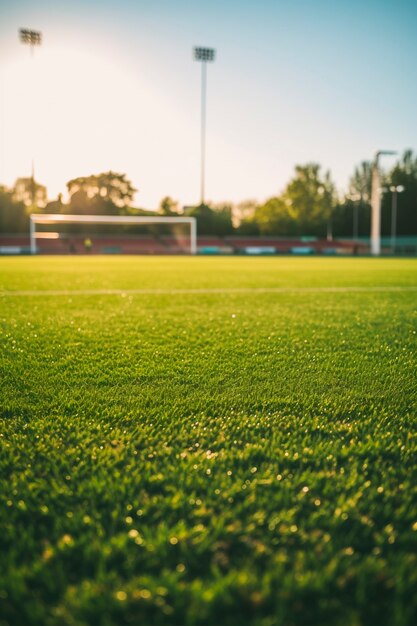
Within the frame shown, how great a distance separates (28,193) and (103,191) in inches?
387

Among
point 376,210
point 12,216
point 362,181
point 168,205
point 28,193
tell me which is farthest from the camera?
point 362,181

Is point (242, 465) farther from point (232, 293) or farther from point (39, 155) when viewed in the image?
point (39, 155)

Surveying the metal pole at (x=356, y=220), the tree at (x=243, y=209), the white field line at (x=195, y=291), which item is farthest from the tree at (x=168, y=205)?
the white field line at (x=195, y=291)

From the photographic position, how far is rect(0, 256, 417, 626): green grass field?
37.3 inches

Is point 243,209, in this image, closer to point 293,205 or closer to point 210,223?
point 293,205

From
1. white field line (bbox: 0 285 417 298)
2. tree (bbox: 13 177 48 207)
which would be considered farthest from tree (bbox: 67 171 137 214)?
white field line (bbox: 0 285 417 298)

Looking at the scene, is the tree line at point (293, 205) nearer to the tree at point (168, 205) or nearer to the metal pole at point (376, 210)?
the tree at point (168, 205)

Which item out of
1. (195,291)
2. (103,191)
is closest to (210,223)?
(103,191)

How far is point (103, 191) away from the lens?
6078 cm

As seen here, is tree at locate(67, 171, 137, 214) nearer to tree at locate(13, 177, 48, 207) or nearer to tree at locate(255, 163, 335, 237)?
tree at locate(13, 177, 48, 207)

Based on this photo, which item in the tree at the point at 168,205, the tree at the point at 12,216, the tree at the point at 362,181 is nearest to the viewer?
the tree at the point at 12,216

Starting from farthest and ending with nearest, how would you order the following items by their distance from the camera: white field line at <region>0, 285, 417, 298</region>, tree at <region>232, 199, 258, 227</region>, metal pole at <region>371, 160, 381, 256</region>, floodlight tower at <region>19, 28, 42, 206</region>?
tree at <region>232, 199, 258, 227</region>
floodlight tower at <region>19, 28, 42, 206</region>
metal pole at <region>371, 160, 381, 256</region>
white field line at <region>0, 285, 417, 298</region>

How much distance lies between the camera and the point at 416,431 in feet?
5.91

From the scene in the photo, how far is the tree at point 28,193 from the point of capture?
53594 mm
